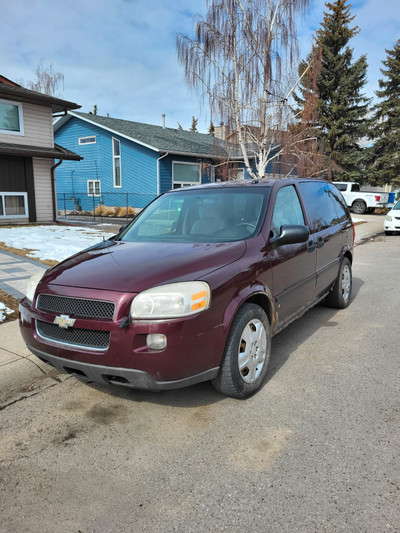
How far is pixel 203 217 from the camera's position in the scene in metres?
4.00

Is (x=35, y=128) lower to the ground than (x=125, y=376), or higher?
higher

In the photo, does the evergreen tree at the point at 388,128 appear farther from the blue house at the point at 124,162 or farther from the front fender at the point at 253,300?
the front fender at the point at 253,300

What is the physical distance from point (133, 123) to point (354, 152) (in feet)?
53.8

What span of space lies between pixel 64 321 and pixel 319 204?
346 cm

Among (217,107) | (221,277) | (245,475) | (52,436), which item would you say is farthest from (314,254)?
(217,107)

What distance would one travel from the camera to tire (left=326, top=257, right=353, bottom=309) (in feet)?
18.0

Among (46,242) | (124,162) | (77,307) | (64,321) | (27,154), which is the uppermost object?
(124,162)

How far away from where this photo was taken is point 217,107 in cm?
1488

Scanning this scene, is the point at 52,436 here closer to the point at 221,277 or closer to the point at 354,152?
the point at 221,277

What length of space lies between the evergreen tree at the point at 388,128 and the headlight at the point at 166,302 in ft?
98.8

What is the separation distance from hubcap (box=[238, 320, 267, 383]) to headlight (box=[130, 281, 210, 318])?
25.2 inches

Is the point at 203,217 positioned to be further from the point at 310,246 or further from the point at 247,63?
the point at 247,63

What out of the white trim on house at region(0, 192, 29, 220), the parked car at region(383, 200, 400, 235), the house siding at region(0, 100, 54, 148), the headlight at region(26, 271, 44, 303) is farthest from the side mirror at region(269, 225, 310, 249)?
the house siding at region(0, 100, 54, 148)

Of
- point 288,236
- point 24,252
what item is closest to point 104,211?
point 24,252
